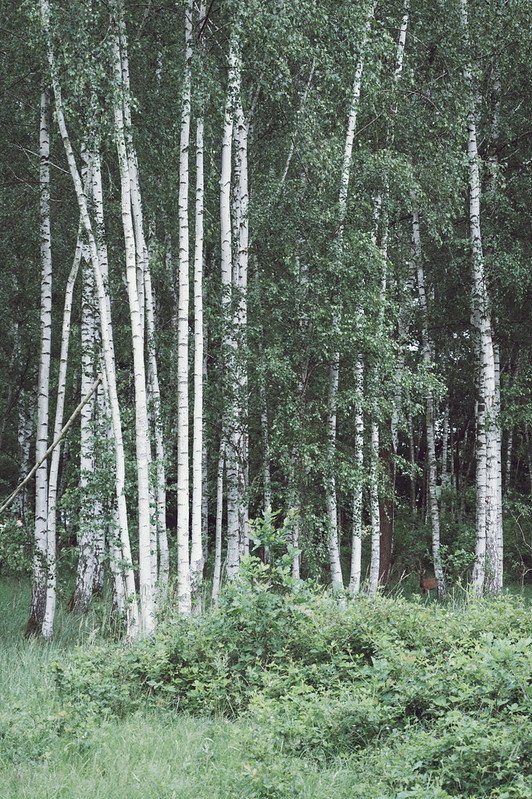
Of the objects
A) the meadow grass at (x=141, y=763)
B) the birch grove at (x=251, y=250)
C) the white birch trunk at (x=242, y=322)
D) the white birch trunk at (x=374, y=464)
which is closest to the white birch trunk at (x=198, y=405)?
the birch grove at (x=251, y=250)

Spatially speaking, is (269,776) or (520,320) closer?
(269,776)

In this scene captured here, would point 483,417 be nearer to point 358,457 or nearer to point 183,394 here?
point 358,457

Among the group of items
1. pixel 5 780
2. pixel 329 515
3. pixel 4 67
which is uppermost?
pixel 4 67

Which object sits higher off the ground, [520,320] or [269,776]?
[520,320]

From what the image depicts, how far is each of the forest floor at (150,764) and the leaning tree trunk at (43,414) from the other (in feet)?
16.9

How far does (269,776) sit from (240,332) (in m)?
6.92

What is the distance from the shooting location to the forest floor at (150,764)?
4.72 metres

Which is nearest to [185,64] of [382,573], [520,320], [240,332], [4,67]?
[240,332]

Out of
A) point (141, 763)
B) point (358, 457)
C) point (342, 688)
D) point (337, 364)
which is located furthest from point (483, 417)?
point (141, 763)

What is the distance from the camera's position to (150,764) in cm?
506

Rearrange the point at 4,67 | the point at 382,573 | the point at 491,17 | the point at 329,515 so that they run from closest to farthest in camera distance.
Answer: the point at 329,515 → the point at 4,67 → the point at 491,17 → the point at 382,573

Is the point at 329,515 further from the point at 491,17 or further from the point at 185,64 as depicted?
the point at 491,17

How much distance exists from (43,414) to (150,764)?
7.53m

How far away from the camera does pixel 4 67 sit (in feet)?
42.1
